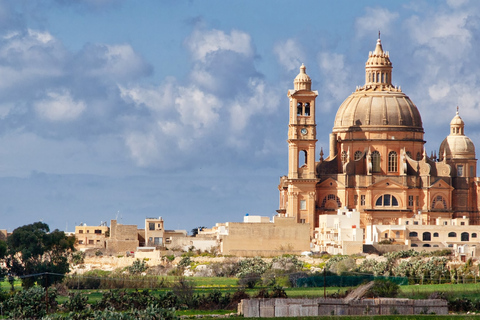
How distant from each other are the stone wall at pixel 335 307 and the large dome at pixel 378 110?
73.3m

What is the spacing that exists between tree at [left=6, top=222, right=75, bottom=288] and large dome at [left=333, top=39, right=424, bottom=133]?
163ft

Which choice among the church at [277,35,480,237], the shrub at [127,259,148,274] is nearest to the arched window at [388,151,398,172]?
the church at [277,35,480,237]

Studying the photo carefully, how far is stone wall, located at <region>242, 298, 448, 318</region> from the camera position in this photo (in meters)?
62.3

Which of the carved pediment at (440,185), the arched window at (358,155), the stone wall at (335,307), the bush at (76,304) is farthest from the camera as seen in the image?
the arched window at (358,155)

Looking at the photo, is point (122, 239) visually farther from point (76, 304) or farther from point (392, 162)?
point (76, 304)

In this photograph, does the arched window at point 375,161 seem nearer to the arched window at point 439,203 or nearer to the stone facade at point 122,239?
the arched window at point 439,203

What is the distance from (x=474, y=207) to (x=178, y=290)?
216 ft

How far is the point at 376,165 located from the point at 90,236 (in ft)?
101

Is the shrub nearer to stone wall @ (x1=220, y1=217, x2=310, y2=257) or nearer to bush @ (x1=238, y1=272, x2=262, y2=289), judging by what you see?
stone wall @ (x1=220, y1=217, x2=310, y2=257)

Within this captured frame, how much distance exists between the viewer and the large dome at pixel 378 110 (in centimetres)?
13625

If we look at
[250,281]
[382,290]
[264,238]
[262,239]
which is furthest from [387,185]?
[382,290]

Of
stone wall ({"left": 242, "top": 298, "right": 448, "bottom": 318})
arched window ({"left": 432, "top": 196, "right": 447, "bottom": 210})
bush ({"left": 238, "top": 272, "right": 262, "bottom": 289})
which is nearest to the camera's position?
stone wall ({"left": 242, "top": 298, "right": 448, "bottom": 318})

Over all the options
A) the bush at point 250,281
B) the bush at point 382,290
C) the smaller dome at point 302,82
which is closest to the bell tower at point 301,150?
the smaller dome at point 302,82

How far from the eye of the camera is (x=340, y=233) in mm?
120125
